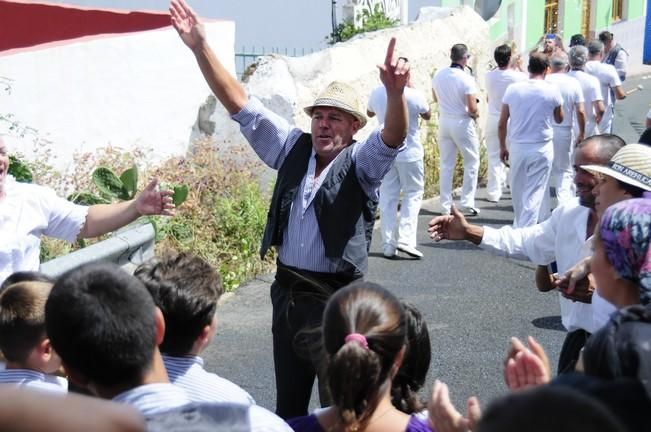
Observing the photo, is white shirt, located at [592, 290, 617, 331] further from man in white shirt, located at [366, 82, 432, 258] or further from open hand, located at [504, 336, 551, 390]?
man in white shirt, located at [366, 82, 432, 258]

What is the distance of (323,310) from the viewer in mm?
4859

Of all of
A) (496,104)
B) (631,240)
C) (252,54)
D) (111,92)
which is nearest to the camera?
(631,240)

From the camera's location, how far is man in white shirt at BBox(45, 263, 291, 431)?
2.73m

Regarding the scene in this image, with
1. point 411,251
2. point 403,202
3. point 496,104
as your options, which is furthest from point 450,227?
point 496,104

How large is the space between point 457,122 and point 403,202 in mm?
2006

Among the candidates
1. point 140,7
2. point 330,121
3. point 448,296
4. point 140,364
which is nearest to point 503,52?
point 448,296

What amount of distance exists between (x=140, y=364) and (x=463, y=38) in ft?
44.3

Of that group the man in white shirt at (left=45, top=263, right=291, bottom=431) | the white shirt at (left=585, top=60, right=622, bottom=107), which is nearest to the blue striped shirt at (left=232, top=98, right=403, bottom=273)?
the man in white shirt at (left=45, top=263, right=291, bottom=431)

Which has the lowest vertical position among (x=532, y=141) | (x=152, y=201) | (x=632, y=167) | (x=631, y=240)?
(x=532, y=141)

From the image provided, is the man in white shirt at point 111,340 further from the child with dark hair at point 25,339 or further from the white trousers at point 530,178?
the white trousers at point 530,178

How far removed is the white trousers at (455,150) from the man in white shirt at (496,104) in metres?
0.74

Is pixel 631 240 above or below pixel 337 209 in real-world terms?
above

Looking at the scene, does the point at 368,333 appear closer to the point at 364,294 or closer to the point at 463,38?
the point at 364,294

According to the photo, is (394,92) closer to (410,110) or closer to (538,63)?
(410,110)
